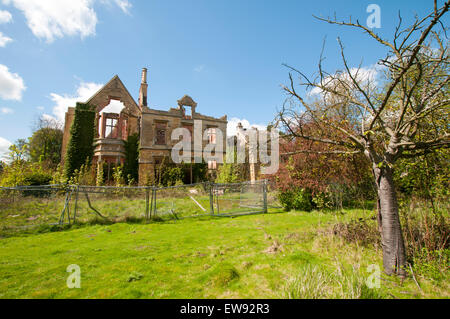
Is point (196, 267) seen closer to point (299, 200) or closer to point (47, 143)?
point (299, 200)

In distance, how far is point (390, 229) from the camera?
3.44m

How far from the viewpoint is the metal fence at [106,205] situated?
8047 millimetres

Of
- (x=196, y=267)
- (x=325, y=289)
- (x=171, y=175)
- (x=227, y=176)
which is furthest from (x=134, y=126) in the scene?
(x=325, y=289)

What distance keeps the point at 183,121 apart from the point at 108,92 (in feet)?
27.6

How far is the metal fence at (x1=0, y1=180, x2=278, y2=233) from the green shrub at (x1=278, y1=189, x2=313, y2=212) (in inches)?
58.2

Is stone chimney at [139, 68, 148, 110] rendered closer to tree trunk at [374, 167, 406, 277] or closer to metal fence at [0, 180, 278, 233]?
metal fence at [0, 180, 278, 233]

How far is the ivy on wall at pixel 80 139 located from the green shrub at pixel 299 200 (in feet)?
59.7

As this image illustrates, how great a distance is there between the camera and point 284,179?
459 inches

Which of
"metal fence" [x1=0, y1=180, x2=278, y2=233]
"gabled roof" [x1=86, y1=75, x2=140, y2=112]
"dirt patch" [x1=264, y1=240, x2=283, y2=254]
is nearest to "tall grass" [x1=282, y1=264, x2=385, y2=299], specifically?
"dirt patch" [x1=264, y1=240, x2=283, y2=254]

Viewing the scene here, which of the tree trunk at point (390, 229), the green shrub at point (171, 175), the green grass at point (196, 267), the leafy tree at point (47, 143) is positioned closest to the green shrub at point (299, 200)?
the green grass at point (196, 267)

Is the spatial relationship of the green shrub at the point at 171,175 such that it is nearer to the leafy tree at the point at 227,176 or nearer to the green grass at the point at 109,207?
the leafy tree at the point at 227,176

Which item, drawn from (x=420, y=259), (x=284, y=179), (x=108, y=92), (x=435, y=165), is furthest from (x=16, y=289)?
(x=108, y=92)

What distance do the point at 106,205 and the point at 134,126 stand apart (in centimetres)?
1430
